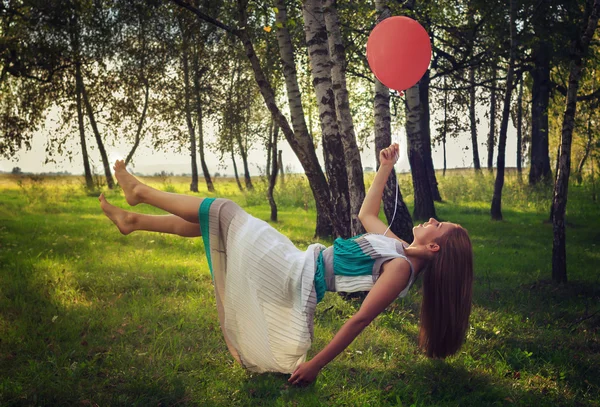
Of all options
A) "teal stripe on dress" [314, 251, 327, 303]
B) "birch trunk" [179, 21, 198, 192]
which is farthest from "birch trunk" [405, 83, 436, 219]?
"birch trunk" [179, 21, 198, 192]

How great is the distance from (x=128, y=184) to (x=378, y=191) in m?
2.16

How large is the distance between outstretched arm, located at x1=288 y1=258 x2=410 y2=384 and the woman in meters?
0.12

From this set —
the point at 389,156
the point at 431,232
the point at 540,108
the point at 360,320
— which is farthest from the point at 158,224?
the point at 540,108

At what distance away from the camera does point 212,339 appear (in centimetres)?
557

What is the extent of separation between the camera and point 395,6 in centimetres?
904

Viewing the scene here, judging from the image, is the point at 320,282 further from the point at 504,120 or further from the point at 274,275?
the point at 504,120

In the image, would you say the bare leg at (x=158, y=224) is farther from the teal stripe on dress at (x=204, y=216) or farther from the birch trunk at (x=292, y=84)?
the birch trunk at (x=292, y=84)

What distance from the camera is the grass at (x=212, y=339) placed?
4.45 m

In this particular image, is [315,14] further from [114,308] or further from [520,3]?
[520,3]

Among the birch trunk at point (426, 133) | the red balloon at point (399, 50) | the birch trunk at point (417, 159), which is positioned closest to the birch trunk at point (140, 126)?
the birch trunk at point (426, 133)

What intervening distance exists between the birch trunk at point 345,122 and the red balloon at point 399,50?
0.98 m

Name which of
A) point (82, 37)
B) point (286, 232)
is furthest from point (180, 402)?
point (82, 37)

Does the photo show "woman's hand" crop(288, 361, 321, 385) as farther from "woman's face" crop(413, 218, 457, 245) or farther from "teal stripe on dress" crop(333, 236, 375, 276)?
"woman's face" crop(413, 218, 457, 245)

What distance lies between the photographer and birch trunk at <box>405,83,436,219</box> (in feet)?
44.5
